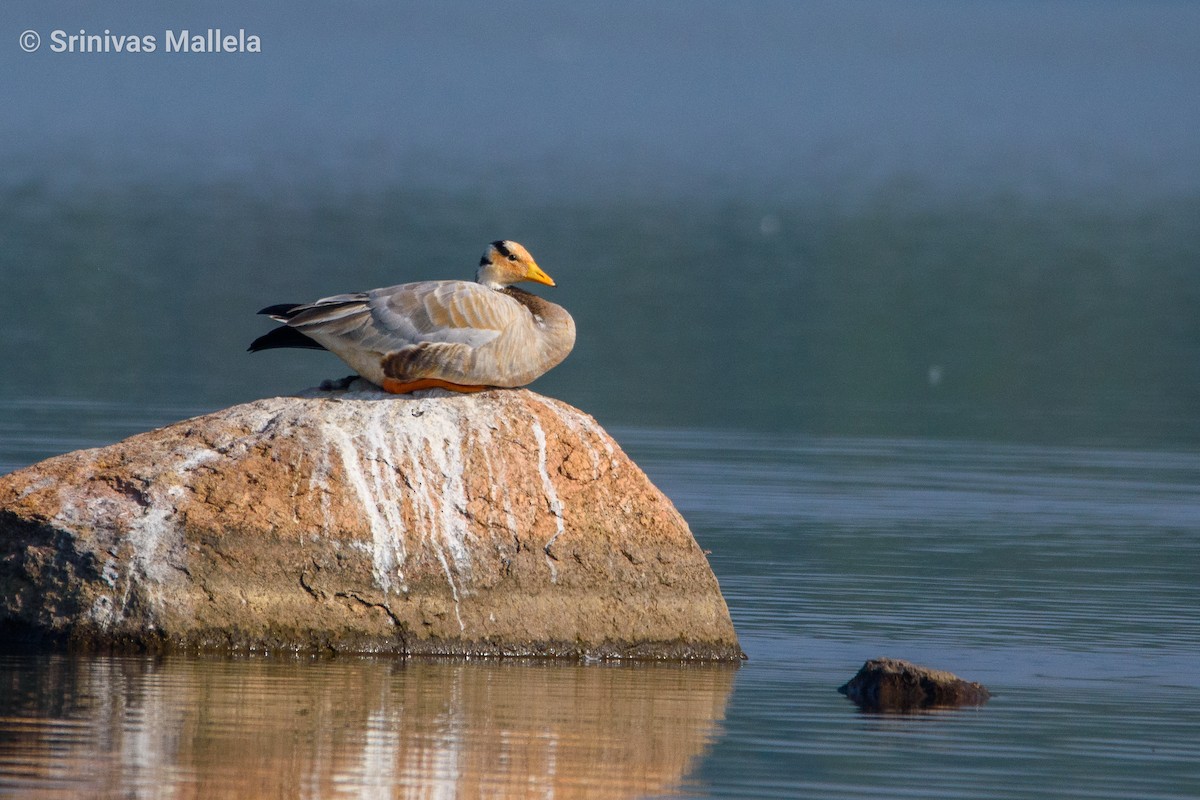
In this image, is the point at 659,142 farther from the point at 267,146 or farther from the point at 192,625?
the point at 192,625

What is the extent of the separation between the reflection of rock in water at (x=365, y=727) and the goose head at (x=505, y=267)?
2514 mm

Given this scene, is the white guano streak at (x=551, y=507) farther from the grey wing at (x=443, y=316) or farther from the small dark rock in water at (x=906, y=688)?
the small dark rock in water at (x=906, y=688)

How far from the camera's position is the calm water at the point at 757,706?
1293cm

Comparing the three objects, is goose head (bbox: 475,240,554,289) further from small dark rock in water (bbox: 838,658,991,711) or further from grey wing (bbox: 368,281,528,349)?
small dark rock in water (bbox: 838,658,991,711)

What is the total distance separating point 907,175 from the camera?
141125 millimetres

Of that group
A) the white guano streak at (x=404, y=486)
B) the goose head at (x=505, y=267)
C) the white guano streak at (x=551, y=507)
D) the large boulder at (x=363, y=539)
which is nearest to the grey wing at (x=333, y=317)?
the large boulder at (x=363, y=539)

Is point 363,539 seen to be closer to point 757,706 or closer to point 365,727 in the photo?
point 365,727

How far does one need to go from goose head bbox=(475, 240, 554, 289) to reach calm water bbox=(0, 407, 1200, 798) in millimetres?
2531

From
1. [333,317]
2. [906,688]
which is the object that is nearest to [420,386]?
[333,317]

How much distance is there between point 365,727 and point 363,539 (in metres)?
2.15

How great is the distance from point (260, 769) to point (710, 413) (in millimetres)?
19534

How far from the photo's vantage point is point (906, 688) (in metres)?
15.1

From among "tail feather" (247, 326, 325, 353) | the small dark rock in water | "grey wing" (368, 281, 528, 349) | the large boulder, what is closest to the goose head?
"grey wing" (368, 281, 528, 349)

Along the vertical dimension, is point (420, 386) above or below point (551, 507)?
above
